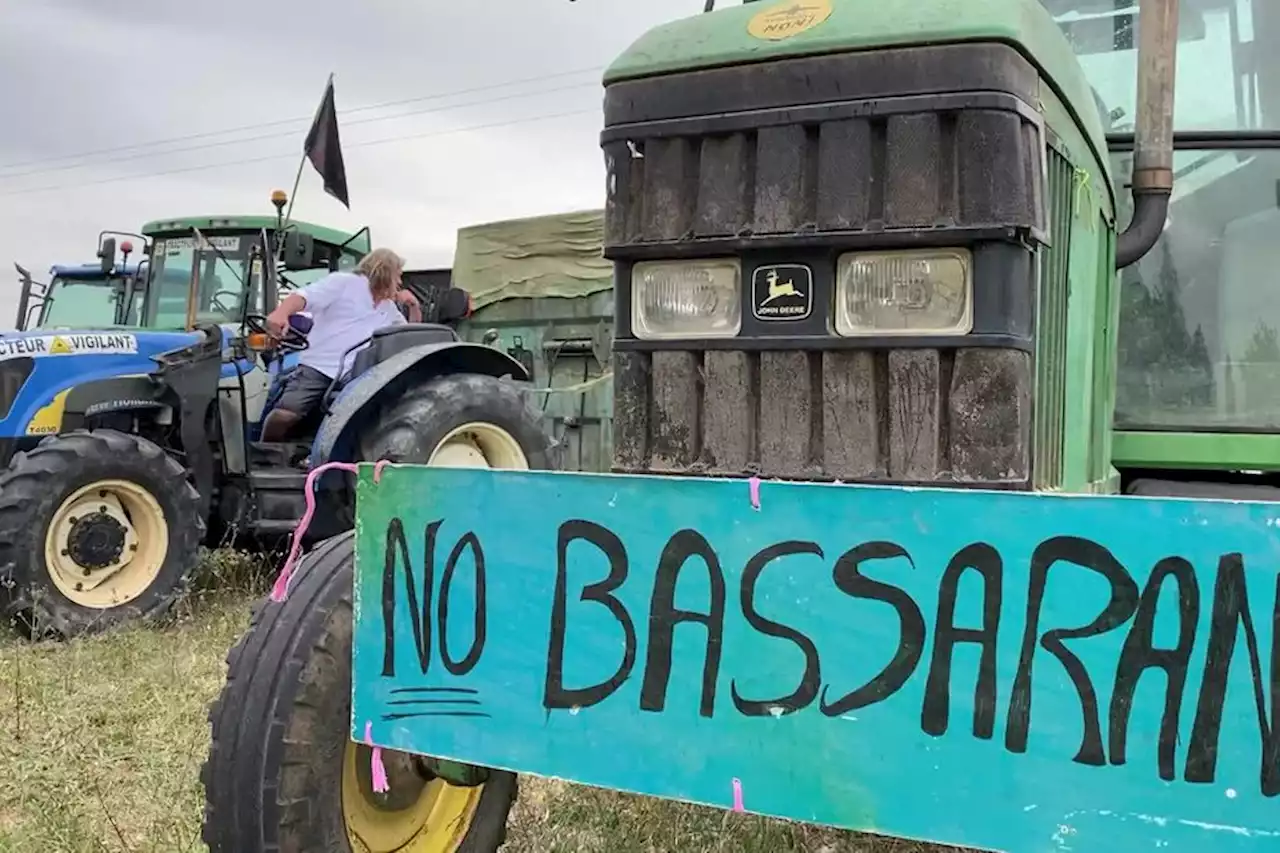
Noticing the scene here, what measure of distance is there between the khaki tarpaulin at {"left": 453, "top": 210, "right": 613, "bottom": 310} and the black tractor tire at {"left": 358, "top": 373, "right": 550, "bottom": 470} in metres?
3.02

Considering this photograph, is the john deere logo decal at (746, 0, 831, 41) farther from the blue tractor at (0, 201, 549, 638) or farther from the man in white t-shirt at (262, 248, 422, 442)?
the man in white t-shirt at (262, 248, 422, 442)

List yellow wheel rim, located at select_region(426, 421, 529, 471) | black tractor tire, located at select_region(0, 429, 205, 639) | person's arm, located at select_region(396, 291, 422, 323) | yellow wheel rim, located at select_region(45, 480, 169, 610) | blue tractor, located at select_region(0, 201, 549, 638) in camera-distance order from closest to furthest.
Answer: black tractor tire, located at select_region(0, 429, 205, 639) < blue tractor, located at select_region(0, 201, 549, 638) < yellow wheel rim, located at select_region(45, 480, 169, 610) < yellow wheel rim, located at select_region(426, 421, 529, 471) < person's arm, located at select_region(396, 291, 422, 323)

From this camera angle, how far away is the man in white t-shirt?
227 inches

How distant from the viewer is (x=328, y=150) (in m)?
7.72

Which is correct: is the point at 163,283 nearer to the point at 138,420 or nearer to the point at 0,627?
the point at 138,420

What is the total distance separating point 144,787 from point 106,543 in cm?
239

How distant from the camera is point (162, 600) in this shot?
5.41 metres

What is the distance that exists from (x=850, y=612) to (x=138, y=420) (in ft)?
17.1

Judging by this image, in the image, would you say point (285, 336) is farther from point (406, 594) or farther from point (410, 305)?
point (406, 594)

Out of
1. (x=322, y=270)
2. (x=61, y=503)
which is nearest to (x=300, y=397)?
(x=61, y=503)

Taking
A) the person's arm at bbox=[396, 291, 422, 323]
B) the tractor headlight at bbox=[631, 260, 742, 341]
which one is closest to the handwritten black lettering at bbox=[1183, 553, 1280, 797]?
the tractor headlight at bbox=[631, 260, 742, 341]

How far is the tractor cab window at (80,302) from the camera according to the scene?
26.6ft

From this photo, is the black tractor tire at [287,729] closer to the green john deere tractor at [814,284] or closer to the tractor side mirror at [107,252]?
the green john deere tractor at [814,284]

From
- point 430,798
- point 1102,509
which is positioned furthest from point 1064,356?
point 430,798
